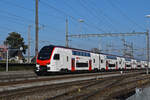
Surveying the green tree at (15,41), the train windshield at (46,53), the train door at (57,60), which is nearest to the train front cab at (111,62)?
A: the train door at (57,60)

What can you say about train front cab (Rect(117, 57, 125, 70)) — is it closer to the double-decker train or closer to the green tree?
the double-decker train

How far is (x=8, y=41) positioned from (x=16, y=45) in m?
3.57

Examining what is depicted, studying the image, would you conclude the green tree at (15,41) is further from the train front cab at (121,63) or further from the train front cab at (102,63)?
the train front cab at (102,63)

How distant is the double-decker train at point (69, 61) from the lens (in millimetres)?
27484

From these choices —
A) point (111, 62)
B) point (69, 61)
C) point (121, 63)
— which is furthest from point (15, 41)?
point (69, 61)

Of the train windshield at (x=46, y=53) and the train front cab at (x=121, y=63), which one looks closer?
the train windshield at (x=46, y=53)

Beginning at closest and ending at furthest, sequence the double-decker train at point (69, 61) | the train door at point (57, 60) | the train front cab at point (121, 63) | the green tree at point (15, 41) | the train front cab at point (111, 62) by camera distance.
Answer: the double-decker train at point (69, 61) < the train door at point (57, 60) < the train front cab at point (111, 62) < the train front cab at point (121, 63) < the green tree at point (15, 41)

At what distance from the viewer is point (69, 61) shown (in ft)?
102

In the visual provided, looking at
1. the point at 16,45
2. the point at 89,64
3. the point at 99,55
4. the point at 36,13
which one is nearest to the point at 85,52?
the point at 89,64

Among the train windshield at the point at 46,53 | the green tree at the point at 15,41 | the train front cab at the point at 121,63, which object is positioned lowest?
the train front cab at the point at 121,63

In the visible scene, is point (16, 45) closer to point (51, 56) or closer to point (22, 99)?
point (51, 56)

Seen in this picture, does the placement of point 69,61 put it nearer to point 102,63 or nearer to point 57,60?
point 57,60

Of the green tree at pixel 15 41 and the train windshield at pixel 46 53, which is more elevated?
the green tree at pixel 15 41

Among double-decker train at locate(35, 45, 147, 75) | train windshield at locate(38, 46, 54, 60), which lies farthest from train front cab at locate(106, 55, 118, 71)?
train windshield at locate(38, 46, 54, 60)
